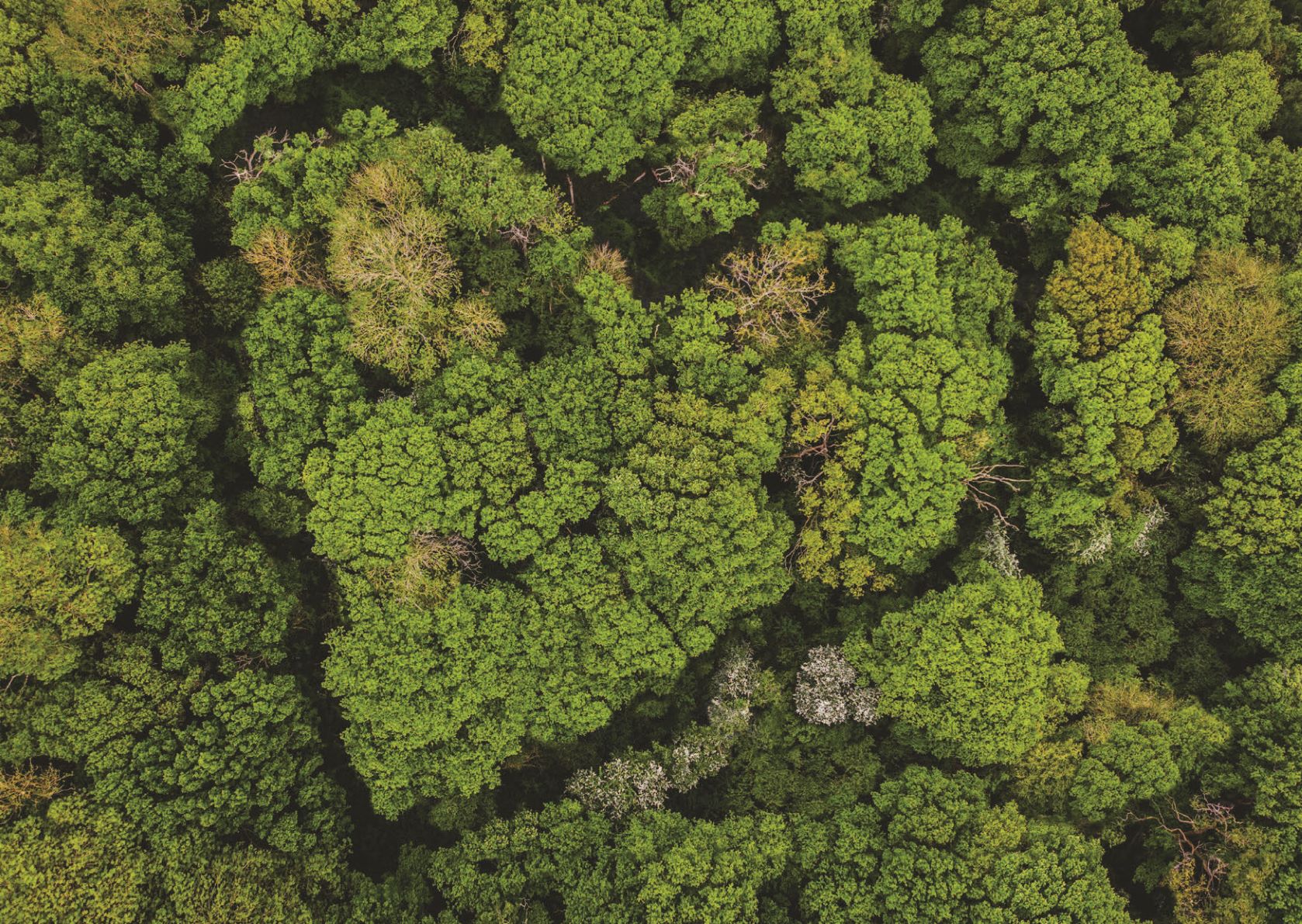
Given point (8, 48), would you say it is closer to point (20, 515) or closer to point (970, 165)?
point (20, 515)

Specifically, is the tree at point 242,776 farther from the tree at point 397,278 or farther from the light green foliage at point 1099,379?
the light green foliage at point 1099,379

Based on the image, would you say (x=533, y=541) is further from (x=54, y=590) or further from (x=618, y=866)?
(x=54, y=590)

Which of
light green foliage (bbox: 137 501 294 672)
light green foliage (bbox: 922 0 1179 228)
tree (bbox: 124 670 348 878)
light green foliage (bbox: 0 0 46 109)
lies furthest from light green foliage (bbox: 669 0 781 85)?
tree (bbox: 124 670 348 878)

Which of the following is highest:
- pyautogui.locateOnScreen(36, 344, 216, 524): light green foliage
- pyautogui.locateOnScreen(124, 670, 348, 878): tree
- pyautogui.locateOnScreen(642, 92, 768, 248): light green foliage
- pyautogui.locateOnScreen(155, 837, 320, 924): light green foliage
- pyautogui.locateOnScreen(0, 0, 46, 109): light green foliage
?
pyautogui.locateOnScreen(642, 92, 768, 248): light green foliage

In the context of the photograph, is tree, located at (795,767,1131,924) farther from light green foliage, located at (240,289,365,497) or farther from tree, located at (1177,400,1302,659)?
light green foliage, located at (240,289,365,497)

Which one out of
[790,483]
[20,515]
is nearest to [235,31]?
[20,515]

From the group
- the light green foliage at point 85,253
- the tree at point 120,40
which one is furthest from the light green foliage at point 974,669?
the tree at point 120,40

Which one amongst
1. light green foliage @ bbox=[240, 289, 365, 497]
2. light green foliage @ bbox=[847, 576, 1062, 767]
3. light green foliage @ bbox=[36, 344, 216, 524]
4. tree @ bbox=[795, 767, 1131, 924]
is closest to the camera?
tree @ bbox=[795, 767, 1131, 924]
